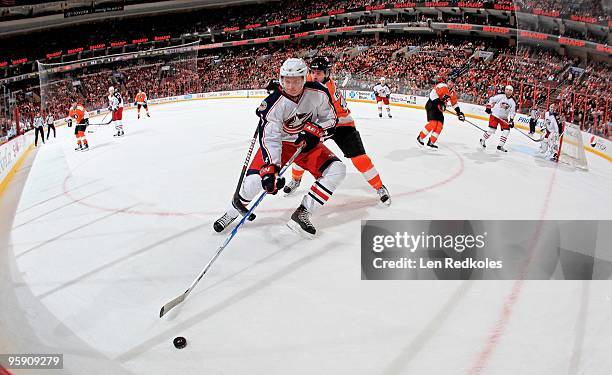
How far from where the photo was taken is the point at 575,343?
2672 mm

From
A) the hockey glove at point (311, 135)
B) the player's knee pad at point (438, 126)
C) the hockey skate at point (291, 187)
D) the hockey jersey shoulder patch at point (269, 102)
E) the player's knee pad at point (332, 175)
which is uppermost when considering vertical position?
the hockey jersey shoulder patch at point (269, 102)

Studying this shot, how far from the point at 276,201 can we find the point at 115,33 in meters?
26.4

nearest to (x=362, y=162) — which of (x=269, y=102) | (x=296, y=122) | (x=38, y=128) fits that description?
(x=296, y=122)

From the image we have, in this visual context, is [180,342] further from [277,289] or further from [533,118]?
[533,118]

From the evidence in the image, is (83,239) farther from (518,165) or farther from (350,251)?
(518,165)

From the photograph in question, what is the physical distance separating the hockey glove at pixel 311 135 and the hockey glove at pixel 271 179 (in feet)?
1.74

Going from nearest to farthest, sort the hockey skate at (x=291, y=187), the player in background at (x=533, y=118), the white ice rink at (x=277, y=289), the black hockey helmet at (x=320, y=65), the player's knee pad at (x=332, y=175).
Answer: the white ice rink at (x=277, y=289) → the player's knee pad at (x=332, y=175) → the black hockey helmet at (x=320, y=65) → the hockey skate at (x=291, y=187) → the player in background at (x=533, y=118)

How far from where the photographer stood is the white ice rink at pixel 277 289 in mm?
2635

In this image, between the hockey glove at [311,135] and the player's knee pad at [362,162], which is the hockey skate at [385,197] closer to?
the player's knee pad at [362,162]

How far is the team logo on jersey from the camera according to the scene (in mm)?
4305

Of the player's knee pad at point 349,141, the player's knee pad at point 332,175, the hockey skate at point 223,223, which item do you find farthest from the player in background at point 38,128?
the player's knee pad at point 332,175

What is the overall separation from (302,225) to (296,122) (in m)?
0.98

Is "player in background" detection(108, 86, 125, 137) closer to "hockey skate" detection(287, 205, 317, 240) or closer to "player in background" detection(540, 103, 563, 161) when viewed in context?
"hockey skate" detection(287, 205, 317, 240)

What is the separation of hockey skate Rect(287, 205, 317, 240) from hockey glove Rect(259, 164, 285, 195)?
43cm
